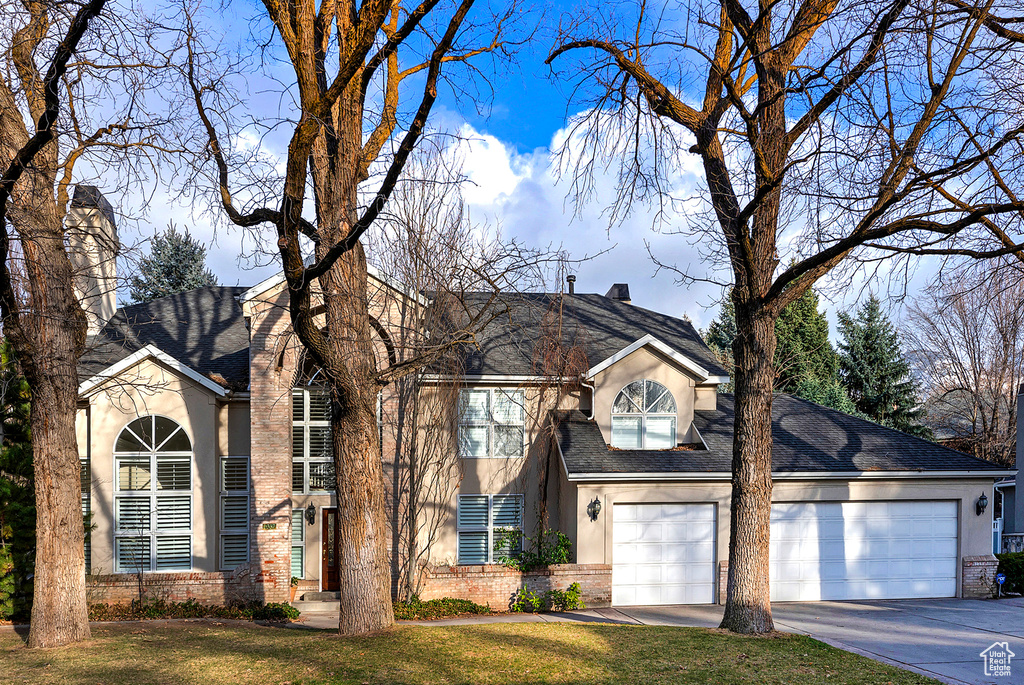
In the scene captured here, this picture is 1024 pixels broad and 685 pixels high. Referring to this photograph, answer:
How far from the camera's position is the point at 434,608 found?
45.2 feet

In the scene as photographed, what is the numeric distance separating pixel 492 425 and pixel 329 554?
441cm

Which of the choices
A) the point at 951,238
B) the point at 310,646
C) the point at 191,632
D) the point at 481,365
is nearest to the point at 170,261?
the point at 481,365

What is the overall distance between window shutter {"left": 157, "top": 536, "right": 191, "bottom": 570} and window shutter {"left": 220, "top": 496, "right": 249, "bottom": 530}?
2.56 feet

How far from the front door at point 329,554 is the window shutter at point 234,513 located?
1.61m

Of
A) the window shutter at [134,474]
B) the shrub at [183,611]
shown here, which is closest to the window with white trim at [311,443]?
the shrub at [183,611]

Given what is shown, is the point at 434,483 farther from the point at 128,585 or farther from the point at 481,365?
the point at 128,585

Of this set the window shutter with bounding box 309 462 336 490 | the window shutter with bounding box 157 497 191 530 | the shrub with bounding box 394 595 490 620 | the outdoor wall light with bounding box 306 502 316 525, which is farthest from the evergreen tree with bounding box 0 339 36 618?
the shrub with bounding box 394 595 490 620

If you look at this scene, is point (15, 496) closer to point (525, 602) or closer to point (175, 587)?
point (175, 587)

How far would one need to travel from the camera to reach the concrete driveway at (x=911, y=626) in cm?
981

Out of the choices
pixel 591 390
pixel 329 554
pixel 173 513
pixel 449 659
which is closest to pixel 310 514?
pixel 329 554

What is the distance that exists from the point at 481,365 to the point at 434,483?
2808mm

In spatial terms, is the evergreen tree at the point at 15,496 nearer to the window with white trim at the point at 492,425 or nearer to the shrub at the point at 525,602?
the window with white trim at the point at 492,425

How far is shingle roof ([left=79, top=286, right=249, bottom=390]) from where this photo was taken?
1563cm

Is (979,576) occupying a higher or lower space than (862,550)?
lower
